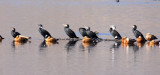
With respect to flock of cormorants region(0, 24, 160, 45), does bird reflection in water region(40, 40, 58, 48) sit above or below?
below

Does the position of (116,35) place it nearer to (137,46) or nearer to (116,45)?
(116,45)

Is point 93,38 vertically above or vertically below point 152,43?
above

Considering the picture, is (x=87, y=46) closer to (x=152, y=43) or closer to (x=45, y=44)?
(x=45, y=44)

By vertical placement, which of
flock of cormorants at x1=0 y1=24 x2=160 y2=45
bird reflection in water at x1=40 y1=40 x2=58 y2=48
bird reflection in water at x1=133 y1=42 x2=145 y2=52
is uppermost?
flock of cormorants at x1=0 y1=24 x2=160 y2=45

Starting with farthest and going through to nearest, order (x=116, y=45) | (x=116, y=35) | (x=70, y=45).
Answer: (x=116, y=35)
(x=116, y=45)
(x=70, y=45)

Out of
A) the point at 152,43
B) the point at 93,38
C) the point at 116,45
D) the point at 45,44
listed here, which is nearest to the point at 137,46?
the point at 116,45

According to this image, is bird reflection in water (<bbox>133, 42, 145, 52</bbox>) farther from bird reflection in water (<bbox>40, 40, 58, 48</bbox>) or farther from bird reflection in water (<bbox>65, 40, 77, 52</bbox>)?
bird reflection in water (<bbox>40, 40, 58, 48</bbox>)

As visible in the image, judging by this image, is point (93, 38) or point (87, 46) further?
point (93, 38)

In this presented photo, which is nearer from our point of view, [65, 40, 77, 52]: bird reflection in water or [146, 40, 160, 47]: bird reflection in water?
[65, 40, 77, 52]: bird reflection in water

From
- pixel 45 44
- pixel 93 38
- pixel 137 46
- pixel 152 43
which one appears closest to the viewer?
pixel 137 46

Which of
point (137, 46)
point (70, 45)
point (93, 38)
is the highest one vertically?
point (93, 38)

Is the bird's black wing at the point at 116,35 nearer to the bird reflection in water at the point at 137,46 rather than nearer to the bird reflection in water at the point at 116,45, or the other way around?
the bird reflection in water at the point at 116,45

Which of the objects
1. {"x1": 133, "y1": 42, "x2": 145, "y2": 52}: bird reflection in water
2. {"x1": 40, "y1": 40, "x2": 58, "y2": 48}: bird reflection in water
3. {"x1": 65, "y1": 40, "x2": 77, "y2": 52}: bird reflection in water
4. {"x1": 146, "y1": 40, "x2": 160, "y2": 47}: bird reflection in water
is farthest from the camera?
{"x1": 146, "y1": 40, "x2": 160, "y2": 47}: bird reflection in water

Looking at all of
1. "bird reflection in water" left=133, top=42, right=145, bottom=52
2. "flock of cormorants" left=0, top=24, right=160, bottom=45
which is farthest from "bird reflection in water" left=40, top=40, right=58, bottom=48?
"bird reflection in water" left=133, top=42, right=145, bottom=52
